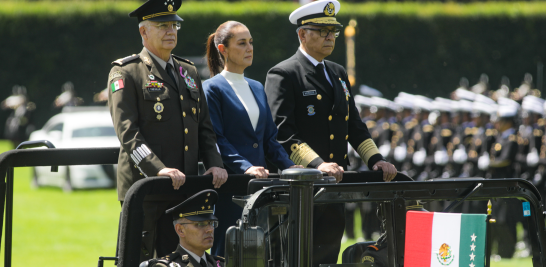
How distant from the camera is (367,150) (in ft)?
13.6

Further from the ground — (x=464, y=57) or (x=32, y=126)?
(x=464, y=57)

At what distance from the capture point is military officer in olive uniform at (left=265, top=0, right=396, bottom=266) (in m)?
4.02

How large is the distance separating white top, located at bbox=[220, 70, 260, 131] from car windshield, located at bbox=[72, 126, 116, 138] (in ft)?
39.5

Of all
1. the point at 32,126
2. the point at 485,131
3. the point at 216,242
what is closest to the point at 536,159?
the point at 485,131

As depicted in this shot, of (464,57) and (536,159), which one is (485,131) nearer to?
(536,159)

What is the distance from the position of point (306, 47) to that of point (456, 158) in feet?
29.7

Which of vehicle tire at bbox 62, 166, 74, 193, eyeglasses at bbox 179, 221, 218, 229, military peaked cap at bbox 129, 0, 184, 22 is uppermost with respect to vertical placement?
military peaked cap at bbox 129, 0, 184, 22

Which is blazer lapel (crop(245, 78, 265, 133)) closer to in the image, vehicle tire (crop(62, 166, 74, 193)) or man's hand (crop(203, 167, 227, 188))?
man's hand (crop(203, 167, 227, 188))

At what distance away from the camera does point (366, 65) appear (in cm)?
2408

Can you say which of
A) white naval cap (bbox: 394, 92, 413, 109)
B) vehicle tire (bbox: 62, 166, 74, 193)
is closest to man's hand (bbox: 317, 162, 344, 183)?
white naval cap (bbox: 394, 92, 413, 109)

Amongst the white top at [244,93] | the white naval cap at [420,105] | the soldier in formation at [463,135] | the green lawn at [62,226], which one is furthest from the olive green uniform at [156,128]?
the white naval cap at [420,105]

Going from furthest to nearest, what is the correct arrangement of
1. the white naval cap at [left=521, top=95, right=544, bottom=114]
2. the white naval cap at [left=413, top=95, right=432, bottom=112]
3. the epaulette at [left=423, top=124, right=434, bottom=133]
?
the white naval cap at [left=413, top=95, right=432, bottom=112] < the epaulette at [left=423, top=124, right=434, bottom=133] < the white naval cap at [left=521, top=95, right=544, bottom=114]

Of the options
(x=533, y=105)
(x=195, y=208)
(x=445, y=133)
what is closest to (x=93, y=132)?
(x=445, y=133)

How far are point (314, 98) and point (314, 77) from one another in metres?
0.13
